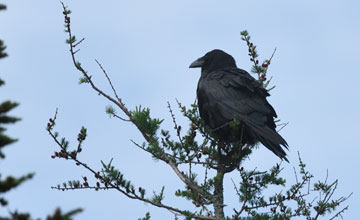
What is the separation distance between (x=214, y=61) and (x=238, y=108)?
159 centimetres

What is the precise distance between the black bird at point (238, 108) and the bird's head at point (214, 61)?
0.41 m

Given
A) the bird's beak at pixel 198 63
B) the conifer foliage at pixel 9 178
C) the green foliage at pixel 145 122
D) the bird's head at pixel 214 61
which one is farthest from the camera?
the bird's beak at pixel 198 63

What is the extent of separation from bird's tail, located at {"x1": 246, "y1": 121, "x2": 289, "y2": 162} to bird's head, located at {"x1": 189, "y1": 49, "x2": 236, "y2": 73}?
1826 millimetres

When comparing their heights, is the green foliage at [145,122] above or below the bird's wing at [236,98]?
below

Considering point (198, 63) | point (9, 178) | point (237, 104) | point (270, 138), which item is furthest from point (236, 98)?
point (9, 178)

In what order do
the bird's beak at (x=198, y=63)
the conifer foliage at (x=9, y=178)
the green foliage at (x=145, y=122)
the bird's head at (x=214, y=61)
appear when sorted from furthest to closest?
1. the bird's beak at (x=198, y=63)
2. the bird's head at (x=214, y=61)
3. the green foliage at (x=145, y=122)
4. the conifer foliage at (x=9, y=178)

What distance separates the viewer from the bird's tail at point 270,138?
6.75 metres

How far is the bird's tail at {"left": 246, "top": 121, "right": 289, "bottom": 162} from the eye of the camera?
6750mm

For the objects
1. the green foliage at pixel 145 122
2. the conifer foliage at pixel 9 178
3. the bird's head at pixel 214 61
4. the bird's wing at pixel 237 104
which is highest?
the bird's head at pixel 214 61

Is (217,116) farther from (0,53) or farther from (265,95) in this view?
(0,53)

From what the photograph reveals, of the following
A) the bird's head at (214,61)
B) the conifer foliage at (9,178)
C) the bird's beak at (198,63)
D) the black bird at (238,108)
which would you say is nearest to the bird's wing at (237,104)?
the black bird at (238,108)

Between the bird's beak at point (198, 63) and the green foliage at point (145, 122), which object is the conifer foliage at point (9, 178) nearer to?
the green foliage at point (145, 122)

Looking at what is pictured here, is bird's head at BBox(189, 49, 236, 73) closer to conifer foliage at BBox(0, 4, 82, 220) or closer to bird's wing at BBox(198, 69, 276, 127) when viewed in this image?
bird's wing at BBox(198, 69, 276, 127)

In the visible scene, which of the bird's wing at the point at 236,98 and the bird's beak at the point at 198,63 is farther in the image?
the bird's beak at the point at 198,63
